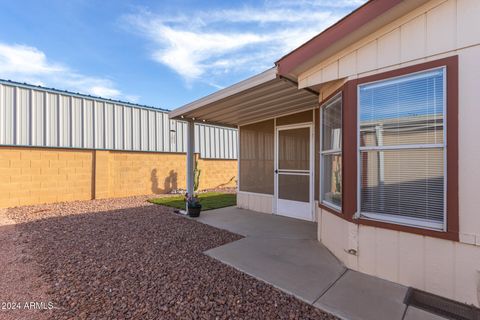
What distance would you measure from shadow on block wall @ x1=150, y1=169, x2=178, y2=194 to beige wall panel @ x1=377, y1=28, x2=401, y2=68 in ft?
30.1

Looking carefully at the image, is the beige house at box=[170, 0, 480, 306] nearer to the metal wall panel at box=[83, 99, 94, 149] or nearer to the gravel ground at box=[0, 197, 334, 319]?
the gravel ground at box=[0, 197, 334, 319]

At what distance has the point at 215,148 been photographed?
1226 centimetres

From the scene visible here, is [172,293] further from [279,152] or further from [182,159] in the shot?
[182,159]

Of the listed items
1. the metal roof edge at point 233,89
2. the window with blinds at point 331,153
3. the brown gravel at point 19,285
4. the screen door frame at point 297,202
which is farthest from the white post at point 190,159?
the window with blinds at point 331,153

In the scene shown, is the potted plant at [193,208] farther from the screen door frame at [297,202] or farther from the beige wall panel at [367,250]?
the beige wall panel at [367,250]

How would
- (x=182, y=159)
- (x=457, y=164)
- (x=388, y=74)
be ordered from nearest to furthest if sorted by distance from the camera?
(x=457, y=164) → (x=388, y=74) → (x=182, y=159)

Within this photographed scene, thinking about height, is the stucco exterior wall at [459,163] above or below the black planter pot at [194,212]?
above

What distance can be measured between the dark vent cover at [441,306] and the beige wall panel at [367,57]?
245 cm

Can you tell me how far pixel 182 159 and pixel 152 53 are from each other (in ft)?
15.4

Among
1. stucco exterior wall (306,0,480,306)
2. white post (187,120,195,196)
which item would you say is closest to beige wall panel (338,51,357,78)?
stucco exterior wall (306,0,480,306)

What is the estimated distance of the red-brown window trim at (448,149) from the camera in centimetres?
209

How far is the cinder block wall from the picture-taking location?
21.8 feet

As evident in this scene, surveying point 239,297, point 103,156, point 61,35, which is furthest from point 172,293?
point 61,35

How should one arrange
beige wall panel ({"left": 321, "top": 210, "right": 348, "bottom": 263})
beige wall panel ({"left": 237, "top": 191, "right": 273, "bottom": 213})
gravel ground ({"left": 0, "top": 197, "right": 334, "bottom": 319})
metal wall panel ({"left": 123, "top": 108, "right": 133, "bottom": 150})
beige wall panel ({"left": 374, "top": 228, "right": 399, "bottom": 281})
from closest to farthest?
gravel ground ({"left": 0, "top": 197, "right": 334, "bottom": 319}) < beige wall panel ({"left": 374, "top": 228, "right": 399, "bottom": 281}) < beige wall panel ({"left": 321, "top": 210, "right": 348, "bottom": 263}) < beige wall panel ({"left": 237, "top": 191, "right": 273, "bottom": 213}) < metal wall panel ({"left": 123, "top": 108, "right": 133, "bottom": 150})
